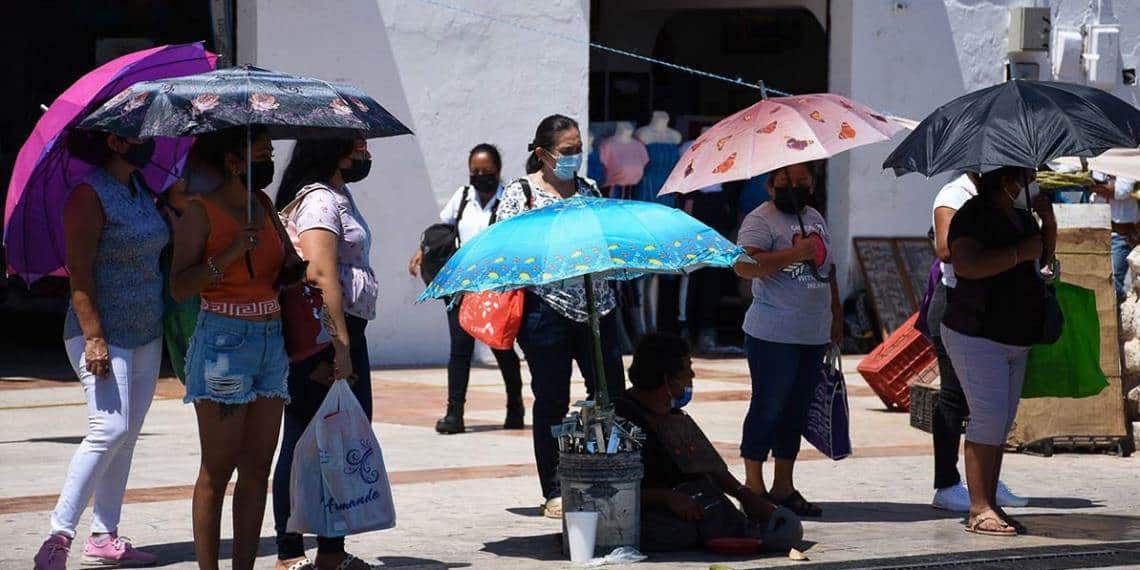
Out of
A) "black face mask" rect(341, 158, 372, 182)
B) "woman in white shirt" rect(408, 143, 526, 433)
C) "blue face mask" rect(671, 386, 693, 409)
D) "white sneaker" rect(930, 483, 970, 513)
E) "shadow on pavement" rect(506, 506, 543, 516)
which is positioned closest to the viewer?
"black face mask" rect(341, 158, 372, 182)

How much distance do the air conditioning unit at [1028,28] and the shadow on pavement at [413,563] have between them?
12.6 metres

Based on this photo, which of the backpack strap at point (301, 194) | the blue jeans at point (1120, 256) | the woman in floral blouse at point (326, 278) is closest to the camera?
the woman in floral blouse at point (326, 278)

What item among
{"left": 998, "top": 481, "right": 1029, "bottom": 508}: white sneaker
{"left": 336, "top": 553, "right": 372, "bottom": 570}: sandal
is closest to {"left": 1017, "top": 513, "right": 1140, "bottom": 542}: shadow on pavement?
{"left": 998, "top": 481, "right": 1029, "bottom": 508}: white sneaker

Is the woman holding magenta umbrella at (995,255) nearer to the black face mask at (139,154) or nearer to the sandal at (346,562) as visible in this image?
the sandal at (346,562)

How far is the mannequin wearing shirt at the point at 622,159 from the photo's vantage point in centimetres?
1662

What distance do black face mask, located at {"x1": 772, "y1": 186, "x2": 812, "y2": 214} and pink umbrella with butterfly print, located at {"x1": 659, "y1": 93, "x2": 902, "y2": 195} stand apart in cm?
37

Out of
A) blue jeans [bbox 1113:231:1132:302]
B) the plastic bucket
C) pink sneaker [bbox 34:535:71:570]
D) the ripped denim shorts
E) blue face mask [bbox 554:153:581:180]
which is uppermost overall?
blue face mask [bbox 554:153:581:180]

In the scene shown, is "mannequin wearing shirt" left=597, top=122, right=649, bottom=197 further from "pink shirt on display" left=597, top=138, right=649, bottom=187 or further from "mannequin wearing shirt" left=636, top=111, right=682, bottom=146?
"mannequin wearing shirt" left=636, top=111, right=682, bottom=146

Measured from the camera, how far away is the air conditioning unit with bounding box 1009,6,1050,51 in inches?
713

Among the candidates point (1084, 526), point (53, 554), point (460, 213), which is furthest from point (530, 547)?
point (460, 213)

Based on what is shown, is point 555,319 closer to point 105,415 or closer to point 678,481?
point 678,481

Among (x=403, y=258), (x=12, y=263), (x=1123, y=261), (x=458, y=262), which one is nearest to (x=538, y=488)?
(x=458, y=262)

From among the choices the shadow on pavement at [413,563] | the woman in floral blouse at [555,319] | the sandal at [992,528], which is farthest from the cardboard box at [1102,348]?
the shadow on pavement at [413,563]

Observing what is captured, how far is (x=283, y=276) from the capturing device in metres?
6.03
